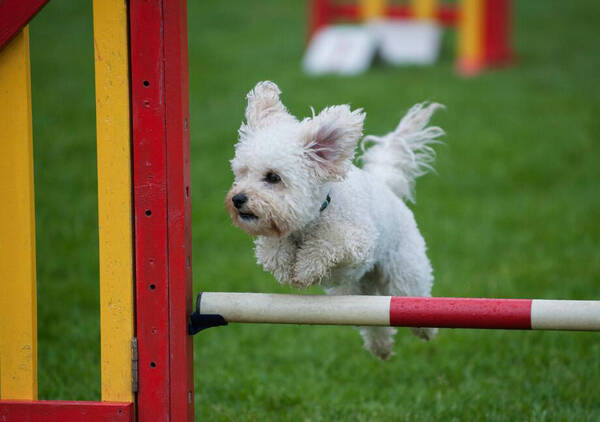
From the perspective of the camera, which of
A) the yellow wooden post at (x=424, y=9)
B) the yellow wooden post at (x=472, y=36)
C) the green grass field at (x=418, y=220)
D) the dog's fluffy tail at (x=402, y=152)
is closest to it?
the dog's fluffy tail at (x=402, y=152)

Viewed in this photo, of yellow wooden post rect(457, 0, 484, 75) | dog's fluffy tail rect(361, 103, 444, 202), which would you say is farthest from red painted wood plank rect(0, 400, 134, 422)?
yellow wooden post rect(457, 0, 484, 75)

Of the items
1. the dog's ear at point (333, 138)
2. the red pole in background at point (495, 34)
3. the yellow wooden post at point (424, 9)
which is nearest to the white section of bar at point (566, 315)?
the dog's ear at point (333, 138)

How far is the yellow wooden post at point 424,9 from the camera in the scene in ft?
42.0

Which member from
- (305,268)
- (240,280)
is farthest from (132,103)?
(240,280)

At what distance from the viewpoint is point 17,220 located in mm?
3078

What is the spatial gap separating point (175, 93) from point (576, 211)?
5624mm

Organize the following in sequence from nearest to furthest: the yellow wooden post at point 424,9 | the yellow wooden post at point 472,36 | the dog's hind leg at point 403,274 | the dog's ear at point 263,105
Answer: the dog's ear at point 263,105 → the dog's hind leg at point 403,274 → the yellow wooden post at point 472,36 → the yellow wooden post at point 424,9

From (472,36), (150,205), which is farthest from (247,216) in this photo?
(472,36)

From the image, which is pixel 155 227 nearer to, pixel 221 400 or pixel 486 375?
pixel 221 400

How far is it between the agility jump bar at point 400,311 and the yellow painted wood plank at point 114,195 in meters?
0.26

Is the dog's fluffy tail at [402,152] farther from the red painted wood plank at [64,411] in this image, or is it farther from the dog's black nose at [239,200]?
the red painted wood plank at [64,411]

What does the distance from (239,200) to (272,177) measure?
154 millimetres

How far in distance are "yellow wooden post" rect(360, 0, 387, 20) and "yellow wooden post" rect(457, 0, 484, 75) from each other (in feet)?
4.86

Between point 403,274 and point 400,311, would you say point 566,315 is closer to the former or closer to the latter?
point 400,311
